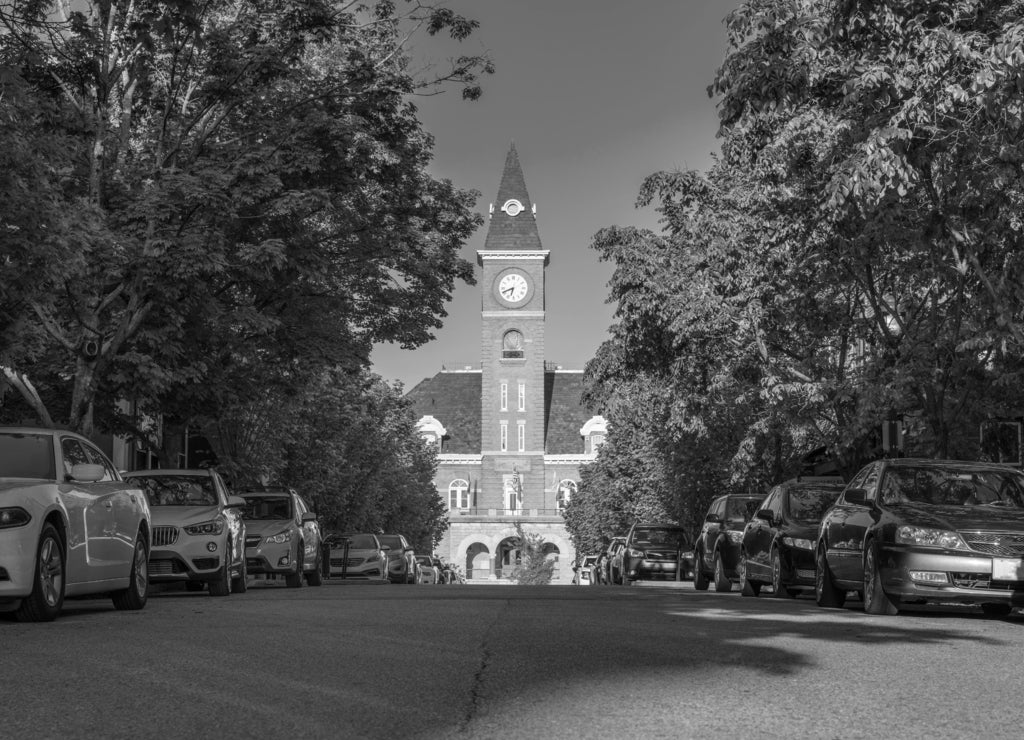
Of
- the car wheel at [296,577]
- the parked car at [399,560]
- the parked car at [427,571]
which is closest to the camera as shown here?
the car wheel at [296,577]

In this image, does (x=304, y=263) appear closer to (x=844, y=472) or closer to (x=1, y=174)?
(x=1, y=174)

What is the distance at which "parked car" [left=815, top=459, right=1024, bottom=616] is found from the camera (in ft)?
46.1

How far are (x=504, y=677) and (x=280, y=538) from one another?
734 inches

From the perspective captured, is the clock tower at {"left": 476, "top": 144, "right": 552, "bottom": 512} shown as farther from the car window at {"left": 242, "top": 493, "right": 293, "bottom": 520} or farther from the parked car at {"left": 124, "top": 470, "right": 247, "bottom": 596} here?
the parked car at {"left": 124, "top": 470, "right": 247, "bottom": 596}

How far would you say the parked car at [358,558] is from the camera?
39219 mm

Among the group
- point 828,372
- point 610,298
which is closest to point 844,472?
point 828,372

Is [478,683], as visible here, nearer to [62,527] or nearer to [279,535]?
[62,527]

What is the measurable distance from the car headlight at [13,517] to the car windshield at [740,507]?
1597 cm

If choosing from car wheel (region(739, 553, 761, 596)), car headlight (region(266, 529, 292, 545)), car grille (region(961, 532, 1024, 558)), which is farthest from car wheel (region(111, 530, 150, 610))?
car headlight (region(266, 529, 292, 545))

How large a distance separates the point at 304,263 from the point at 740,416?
1191 cm

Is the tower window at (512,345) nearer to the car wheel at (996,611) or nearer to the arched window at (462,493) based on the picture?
the arched window at (462,493)

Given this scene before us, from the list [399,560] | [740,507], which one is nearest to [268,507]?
[740,507]

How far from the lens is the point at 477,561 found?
121 m

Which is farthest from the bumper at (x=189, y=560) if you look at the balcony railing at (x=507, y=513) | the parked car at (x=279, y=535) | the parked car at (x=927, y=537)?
the balcony railing at (x=507, y=513)
